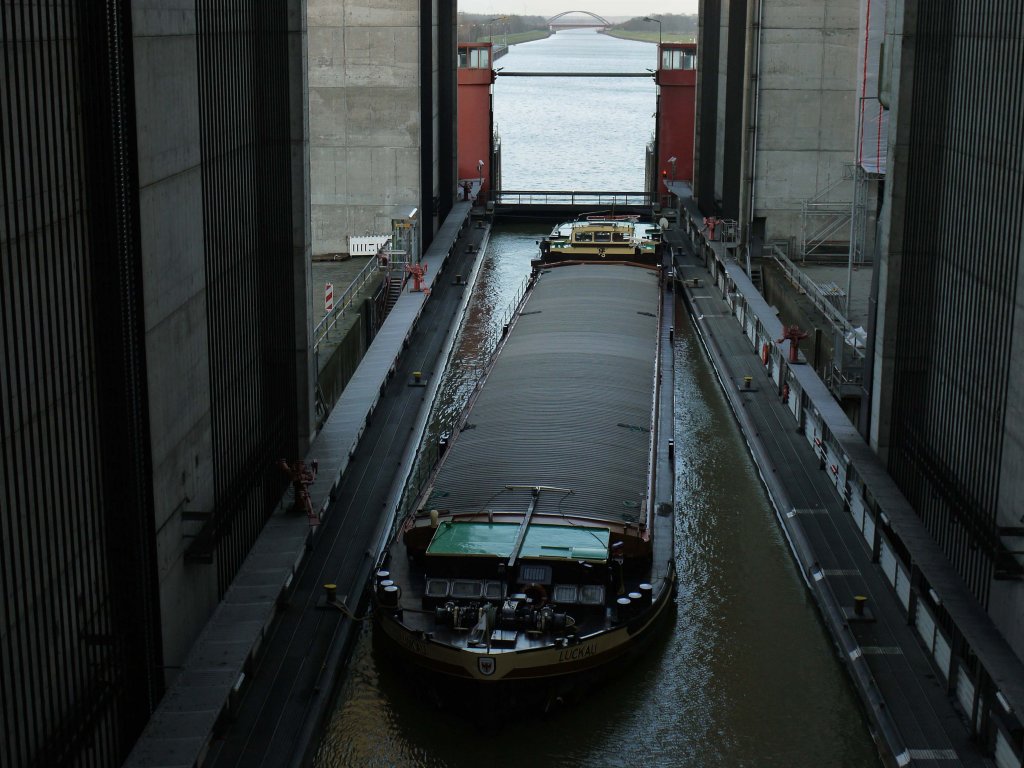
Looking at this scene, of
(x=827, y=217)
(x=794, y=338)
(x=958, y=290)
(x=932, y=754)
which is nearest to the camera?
(x=932, y=754)

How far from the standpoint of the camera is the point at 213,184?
2064 centimetres

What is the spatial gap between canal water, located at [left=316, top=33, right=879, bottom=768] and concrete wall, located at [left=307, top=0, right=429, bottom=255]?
26.2m

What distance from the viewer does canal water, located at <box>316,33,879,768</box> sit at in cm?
1950

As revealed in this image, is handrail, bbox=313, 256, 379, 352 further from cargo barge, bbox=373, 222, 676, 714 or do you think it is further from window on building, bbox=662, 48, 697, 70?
window on building, bbox=662, 48, 697, 70

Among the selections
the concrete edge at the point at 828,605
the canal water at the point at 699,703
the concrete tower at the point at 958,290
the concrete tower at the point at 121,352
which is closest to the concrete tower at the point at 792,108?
the concrete edge at the point at 828,605

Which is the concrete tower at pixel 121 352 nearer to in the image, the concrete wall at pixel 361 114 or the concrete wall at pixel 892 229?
the concrete wall at pixel 892 229

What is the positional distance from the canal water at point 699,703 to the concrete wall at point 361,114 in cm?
2624

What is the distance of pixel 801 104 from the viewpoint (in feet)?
168

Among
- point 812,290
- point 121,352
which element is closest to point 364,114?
point 812,290

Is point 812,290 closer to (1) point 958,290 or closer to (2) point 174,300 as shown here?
(1) point 958,290

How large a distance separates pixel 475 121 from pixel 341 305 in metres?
35.6

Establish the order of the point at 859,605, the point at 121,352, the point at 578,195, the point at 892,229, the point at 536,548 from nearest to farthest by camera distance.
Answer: the point at 121,352
the point at 536,548
the point at 859,605
the point at 892,229
the point at 578,195

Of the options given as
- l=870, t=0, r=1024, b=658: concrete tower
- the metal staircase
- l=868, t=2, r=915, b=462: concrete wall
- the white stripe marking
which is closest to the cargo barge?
l=868, t=2, r=915, b=462: concrete wall

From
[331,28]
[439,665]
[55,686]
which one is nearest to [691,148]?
[331,28]
